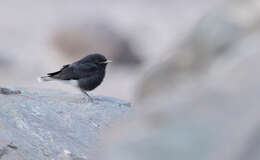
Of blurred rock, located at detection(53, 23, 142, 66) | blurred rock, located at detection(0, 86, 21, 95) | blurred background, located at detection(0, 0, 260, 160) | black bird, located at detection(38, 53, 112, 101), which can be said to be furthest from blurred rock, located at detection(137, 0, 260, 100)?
blurred rock, located at detection(53, 23, 142, 66)

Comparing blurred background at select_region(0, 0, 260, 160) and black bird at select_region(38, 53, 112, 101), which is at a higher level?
black bird at select_region(38, 53, 112, 101)

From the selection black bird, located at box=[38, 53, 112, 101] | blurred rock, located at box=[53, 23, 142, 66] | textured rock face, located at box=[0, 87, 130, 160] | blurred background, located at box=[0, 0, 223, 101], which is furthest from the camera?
blurred rock, located at box=[53, 23, 142, 66]

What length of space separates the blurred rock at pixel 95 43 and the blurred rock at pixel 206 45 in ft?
64.0

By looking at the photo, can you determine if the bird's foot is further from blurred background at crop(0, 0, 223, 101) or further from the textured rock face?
blurred background at crop(0, 0, 223, 101)

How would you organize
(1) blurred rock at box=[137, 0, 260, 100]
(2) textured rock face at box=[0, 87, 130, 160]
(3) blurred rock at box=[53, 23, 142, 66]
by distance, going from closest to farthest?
1. (1) blurred rock at box=[137, 0, 260, 100]
2. (2) textured rock face at box=[0, 87, 130, 160]
3. (3) blurred rock at box=[53, 23, 142, 66]

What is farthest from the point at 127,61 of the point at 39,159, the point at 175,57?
the point at 175,57

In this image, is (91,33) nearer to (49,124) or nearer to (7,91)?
(7,91)

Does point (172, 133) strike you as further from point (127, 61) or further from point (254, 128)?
point (127, 61)

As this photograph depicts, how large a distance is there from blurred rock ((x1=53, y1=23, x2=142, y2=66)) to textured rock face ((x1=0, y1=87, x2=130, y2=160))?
1423cm

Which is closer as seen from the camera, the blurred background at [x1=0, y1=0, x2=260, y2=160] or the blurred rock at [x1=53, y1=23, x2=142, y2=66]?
the blurred background at [x1=0, y1=0, x2=260, y2=160]

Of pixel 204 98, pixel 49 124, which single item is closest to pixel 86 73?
pixel 49 124

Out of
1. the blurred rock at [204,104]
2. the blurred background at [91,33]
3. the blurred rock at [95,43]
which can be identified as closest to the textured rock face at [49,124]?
the blurred rock at [204,104]

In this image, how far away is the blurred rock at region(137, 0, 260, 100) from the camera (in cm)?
423

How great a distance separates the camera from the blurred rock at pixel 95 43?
81.0 feet
